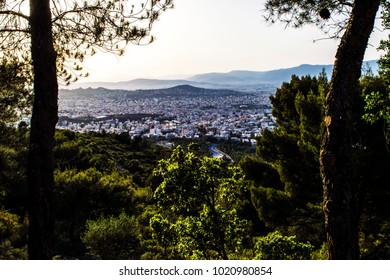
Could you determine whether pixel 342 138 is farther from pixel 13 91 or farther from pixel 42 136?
pixel 13 91

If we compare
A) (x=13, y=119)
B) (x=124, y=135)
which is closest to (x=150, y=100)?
(x=124, y=135)

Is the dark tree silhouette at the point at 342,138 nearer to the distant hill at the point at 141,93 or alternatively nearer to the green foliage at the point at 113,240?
the green foliage at the point at 113,240

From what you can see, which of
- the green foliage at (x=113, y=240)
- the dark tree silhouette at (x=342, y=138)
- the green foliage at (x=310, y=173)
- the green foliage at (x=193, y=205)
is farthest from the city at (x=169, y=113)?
the dark tree silhouette at (x=342, y=138)

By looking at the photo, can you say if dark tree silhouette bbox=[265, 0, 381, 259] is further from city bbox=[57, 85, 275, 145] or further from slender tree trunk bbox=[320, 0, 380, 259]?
city bbox=[57, 85, 275, 145]

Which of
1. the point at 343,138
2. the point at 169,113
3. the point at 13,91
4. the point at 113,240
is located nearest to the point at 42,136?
the point at 343,138

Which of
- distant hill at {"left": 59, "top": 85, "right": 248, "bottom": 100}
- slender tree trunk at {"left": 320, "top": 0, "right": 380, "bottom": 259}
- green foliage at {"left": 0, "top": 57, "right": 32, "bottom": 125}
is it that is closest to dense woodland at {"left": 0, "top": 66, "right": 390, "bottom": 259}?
green foliage at {"left": 0, "top": 57, "right": 32, "bottom": 125}

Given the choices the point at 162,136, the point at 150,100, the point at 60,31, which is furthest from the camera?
the point at 150,100
